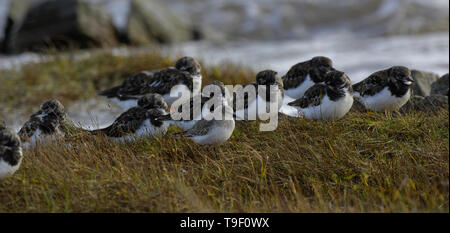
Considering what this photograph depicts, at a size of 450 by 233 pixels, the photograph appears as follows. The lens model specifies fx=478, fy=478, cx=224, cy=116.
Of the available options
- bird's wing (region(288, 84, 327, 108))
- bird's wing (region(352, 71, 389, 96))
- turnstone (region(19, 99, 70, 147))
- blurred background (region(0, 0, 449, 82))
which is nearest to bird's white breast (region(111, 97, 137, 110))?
turnstone (region(19, 99, 70, 147))

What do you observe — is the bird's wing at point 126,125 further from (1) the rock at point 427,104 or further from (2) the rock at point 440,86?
(2) the rock at point 440,86

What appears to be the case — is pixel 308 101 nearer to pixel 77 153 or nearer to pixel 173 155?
pixel 173 155

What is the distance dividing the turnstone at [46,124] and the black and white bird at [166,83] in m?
1.86

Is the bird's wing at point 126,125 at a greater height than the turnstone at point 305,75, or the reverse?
the turnstone at point 305,75

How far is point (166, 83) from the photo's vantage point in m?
8.31

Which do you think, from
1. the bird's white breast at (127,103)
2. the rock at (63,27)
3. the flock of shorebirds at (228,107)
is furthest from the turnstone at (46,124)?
the rock at (63,27)

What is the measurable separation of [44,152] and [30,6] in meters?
14.9

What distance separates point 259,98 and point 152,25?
11.9 m

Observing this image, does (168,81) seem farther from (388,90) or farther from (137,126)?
(388,90)

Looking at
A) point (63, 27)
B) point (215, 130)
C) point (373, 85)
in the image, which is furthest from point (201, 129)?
point (63, 27)

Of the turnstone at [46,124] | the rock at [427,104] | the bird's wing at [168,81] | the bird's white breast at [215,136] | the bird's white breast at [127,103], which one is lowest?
the bird's white breast at [215,136]

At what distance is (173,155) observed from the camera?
626 centimetres

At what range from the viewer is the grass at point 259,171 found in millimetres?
4961
